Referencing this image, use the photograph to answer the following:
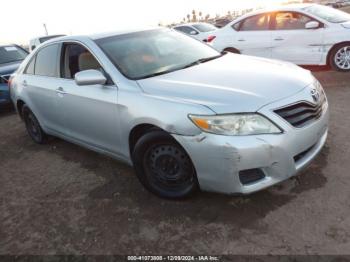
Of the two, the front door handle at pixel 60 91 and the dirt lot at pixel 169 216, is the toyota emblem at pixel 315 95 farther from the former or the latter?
the front door handle at pixel 60 91

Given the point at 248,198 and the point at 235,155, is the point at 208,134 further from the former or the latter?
the point at 248,198

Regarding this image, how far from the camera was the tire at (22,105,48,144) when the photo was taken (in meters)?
5.54

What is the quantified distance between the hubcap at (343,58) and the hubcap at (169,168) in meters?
5.28

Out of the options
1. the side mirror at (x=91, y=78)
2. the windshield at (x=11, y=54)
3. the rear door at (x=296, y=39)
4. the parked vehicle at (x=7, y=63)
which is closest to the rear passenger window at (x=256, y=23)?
the rear door at (x=296, y=39)

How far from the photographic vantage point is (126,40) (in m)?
4.14

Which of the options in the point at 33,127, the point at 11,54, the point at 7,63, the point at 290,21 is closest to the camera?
the point at 33,127

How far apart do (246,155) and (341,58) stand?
5.36 m

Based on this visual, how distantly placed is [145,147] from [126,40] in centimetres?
141

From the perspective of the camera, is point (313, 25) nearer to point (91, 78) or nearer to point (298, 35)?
point (298, 35)

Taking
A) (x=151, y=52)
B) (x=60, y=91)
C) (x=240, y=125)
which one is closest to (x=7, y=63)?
(x=60, y=91)

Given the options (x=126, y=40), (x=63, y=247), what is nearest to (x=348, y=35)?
(x=126, y=40)

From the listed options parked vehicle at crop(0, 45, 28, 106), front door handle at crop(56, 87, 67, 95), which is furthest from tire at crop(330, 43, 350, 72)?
parked vehicle at crop(0, 45, 28, 106)

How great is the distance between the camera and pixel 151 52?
404 centimetres

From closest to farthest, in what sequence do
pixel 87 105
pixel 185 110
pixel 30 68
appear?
pixel 185 110, pixel 87 105, pixel 30 68
